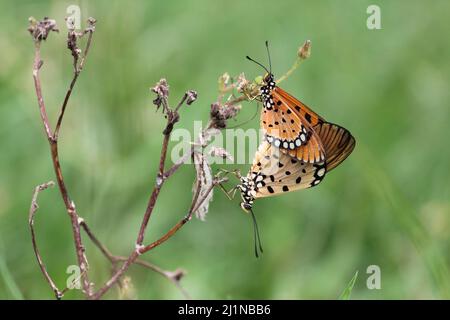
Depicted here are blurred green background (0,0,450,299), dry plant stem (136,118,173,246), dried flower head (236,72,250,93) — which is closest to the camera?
dry plant stem (136,118,173,246)

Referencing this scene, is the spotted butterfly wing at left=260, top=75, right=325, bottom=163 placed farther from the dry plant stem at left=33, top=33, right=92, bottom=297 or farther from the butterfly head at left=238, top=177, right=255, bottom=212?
the dry plant stem at left=33, top=33, right=92, bottom=297

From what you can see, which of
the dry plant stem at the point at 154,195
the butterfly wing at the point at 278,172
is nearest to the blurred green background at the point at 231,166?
the butterfly wing at the point at 278,172

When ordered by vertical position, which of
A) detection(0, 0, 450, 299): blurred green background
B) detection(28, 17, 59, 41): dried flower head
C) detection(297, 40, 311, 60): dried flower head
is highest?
detection(28, 17, 59, 41): dried flower head

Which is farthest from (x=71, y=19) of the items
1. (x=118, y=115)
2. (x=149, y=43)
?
(x=149, y=43)

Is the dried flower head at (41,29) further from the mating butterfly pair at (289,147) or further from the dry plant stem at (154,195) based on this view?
the mating butterfly pair at (289,147)

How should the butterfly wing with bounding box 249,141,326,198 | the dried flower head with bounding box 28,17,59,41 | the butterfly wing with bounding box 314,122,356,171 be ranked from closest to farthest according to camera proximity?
the dried flower head with bounding box 28,17,59,41 < the butterfly wing with bounding box 249,141,326,198 < the butterfly wing with bounding box 314,122,356,171

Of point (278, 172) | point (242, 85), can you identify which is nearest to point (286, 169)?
point (278, 172)

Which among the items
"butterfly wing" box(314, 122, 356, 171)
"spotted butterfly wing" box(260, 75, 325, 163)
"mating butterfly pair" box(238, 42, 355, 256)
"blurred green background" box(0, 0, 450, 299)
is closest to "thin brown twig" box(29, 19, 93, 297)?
"blurred green background" box(0, 0, 450, 299)
